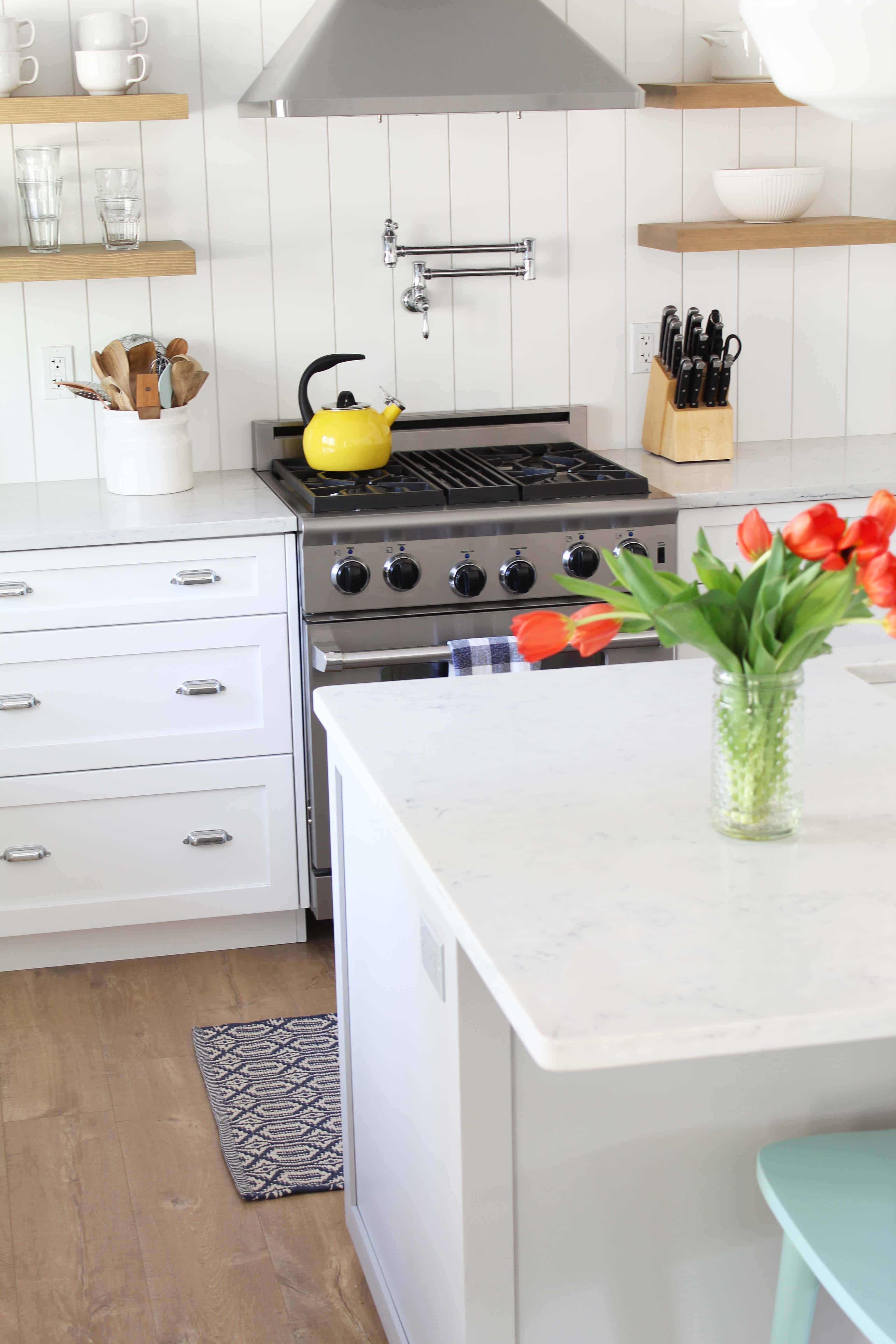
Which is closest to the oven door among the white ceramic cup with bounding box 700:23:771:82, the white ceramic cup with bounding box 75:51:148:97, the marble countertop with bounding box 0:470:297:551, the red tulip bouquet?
the marble countertop with bounding box 0:470:297:551

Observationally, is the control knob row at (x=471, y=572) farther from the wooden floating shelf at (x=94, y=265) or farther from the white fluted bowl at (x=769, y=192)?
the white fluted bowl at (x=769, y=192)

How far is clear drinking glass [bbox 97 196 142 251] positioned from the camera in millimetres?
3121

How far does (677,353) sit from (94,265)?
1376 mm

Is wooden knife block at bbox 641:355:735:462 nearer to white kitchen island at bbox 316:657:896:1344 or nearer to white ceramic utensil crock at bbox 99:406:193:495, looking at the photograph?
white ceramic utensil crock at bbox 99:406:193:495

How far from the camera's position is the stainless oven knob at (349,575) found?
292 cm

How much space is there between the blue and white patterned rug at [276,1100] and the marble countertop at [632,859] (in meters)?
0.89

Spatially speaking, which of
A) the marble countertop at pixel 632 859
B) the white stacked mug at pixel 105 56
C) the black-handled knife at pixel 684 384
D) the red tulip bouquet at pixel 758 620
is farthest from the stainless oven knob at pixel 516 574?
the red tulip bouquet at pixel 758 620

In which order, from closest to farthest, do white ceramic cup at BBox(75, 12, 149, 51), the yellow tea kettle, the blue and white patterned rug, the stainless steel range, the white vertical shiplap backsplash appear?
the blue and white patterned rug → the stainless steel range → white ceramic cup at BBox(75, 12, 149, 51) → the yellow tea kettle → the white vertical shiplap backsplash

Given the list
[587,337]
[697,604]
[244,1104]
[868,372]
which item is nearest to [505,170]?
[587,337]

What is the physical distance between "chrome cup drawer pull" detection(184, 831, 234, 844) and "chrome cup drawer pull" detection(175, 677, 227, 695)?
0.30m

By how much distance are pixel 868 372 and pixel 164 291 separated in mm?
1838

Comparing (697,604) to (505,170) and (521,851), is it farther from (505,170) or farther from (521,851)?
(505,170)

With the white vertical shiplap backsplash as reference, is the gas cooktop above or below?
below

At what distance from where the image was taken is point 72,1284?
2.12m
